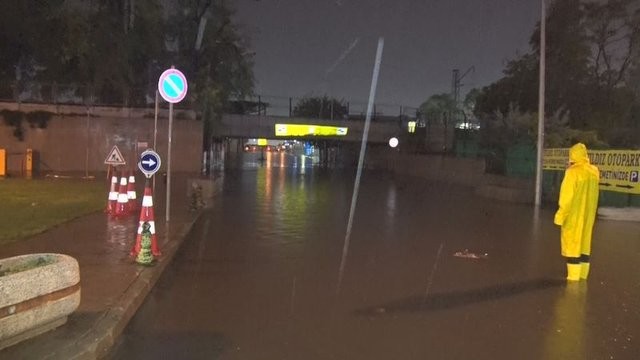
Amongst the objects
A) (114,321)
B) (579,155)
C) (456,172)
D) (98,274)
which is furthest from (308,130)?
(114,321)

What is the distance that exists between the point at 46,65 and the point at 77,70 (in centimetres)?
159

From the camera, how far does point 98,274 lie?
8391 millimetres

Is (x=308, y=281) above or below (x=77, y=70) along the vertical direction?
below

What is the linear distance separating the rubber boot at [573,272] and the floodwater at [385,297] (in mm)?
149

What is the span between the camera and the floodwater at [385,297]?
20.1 feet

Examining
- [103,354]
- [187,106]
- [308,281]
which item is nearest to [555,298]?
[308,281]

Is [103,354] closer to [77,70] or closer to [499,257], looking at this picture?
[499,257]

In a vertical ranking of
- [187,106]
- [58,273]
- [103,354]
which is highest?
[187,106]

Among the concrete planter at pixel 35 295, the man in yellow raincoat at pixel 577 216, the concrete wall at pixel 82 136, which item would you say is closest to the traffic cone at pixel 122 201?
the concrete planter at pixel 35 295

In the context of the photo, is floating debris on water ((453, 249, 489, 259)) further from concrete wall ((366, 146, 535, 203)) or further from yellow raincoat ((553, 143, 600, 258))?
concrete wall ((366, 146, 535, 203))

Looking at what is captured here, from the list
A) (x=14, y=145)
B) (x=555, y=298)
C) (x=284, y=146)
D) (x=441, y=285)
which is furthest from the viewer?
(x=284, y=146)

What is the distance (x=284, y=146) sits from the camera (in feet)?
653

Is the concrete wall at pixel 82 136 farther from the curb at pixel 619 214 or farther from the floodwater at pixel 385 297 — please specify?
the curb at pixel 619 214

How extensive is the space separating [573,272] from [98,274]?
245 inches
